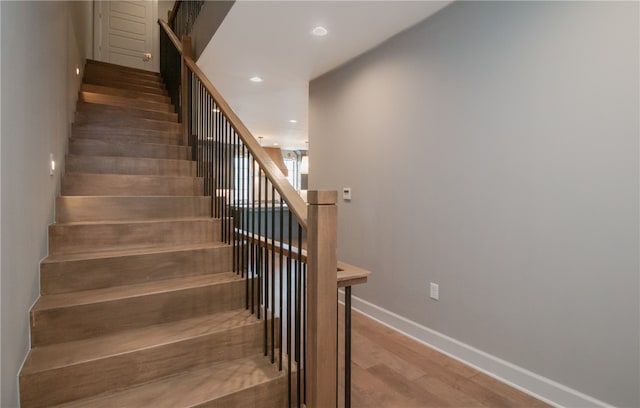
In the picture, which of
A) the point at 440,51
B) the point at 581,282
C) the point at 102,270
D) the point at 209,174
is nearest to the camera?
the point at 581,282

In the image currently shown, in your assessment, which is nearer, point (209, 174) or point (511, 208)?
point (511, 208)

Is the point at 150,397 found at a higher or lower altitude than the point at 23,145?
lower

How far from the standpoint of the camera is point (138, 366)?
4.98 feet

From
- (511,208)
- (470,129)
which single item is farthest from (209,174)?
(511,208)

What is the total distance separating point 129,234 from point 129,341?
2.63 ft

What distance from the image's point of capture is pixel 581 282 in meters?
1.72

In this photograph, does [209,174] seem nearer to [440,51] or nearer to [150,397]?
[150,397]

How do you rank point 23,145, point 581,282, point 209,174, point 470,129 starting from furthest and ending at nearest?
1. point 209,174
2. point 470,129
3. point 581,282
4. point 23,145

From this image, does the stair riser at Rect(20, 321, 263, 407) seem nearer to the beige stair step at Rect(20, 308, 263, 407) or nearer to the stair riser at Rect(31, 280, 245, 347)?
the beige stair step at Rect(20, 308, 263, 407)

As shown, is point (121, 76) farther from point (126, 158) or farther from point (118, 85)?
point (126, 158)

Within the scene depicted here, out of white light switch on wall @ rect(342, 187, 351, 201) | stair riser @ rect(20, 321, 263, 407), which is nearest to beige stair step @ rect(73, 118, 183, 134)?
white light switch on wall @ rect(342, 187, 351, 201)

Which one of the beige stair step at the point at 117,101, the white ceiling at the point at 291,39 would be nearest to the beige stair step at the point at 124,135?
the beige stair step at the point at 117,101

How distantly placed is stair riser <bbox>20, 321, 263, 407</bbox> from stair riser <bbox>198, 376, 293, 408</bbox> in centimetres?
27

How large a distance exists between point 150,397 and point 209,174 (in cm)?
171
